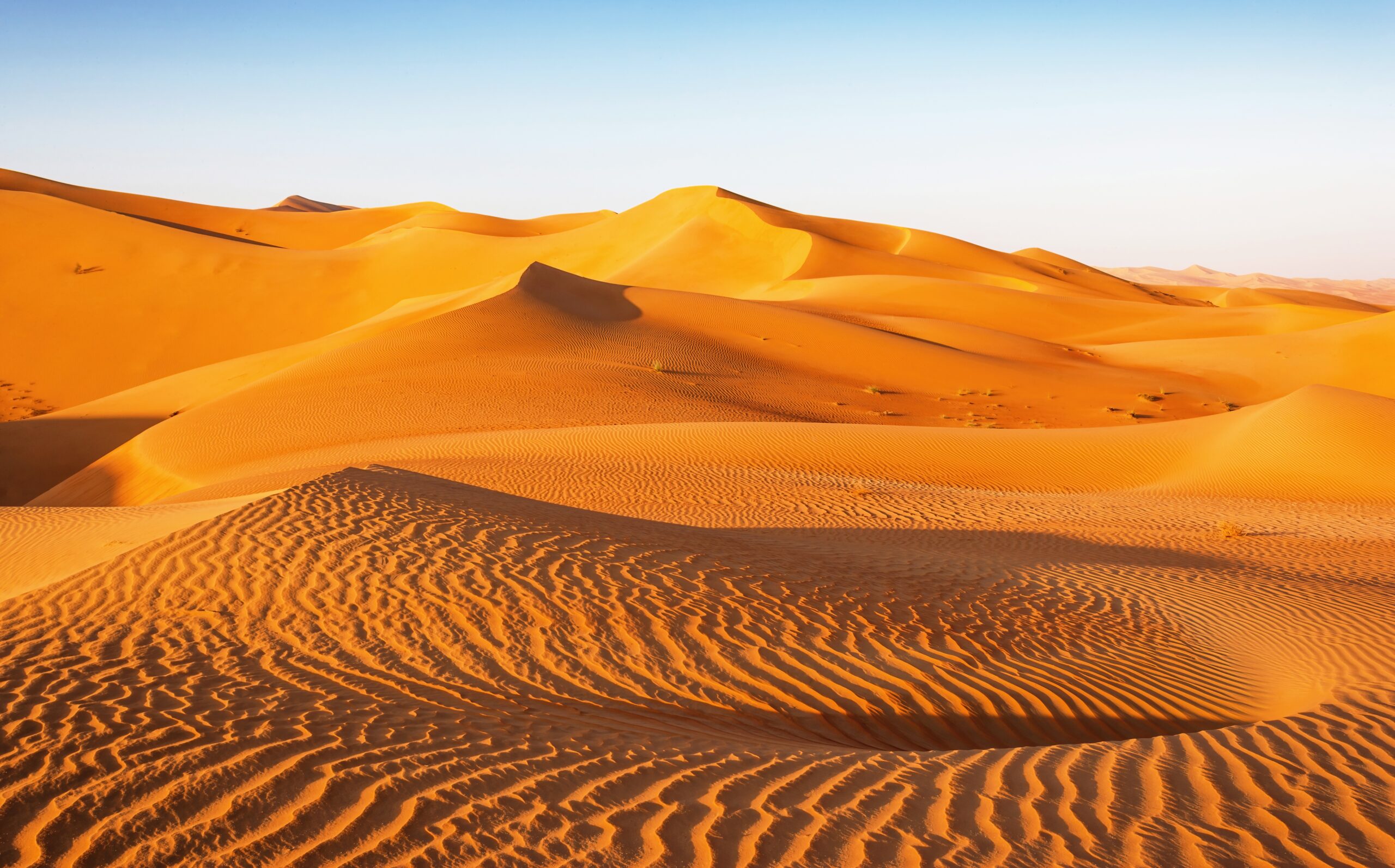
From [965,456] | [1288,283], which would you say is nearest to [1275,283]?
[1288,283]

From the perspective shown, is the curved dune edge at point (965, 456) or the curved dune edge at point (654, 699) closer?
the curved dune edge at point (654, 699)

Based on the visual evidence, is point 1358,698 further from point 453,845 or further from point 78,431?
point 78,431

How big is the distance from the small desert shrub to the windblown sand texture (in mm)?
108

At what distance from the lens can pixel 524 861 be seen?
3354mm

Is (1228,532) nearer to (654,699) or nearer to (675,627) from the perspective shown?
(675,627)

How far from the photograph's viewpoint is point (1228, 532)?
12.5 metres

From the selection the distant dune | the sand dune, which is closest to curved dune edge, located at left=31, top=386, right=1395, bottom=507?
the sand dune

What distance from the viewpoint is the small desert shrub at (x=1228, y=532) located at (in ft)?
41.0

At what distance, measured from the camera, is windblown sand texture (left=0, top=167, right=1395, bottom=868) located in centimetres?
374

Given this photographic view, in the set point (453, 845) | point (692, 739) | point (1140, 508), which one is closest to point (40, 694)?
point (453, 845)

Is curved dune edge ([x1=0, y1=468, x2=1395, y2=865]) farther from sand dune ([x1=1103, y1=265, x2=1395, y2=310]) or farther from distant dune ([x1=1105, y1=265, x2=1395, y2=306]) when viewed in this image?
distant dune ([x1=1105, y1=265, x2=1395, y2=306])

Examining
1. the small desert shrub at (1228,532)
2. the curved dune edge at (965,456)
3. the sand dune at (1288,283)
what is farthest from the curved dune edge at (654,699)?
the sand dune at (1288,283)

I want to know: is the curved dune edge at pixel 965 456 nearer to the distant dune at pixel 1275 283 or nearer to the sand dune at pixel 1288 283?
the sand dune at pixel 1288 283

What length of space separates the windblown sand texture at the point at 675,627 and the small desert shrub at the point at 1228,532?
108mm
